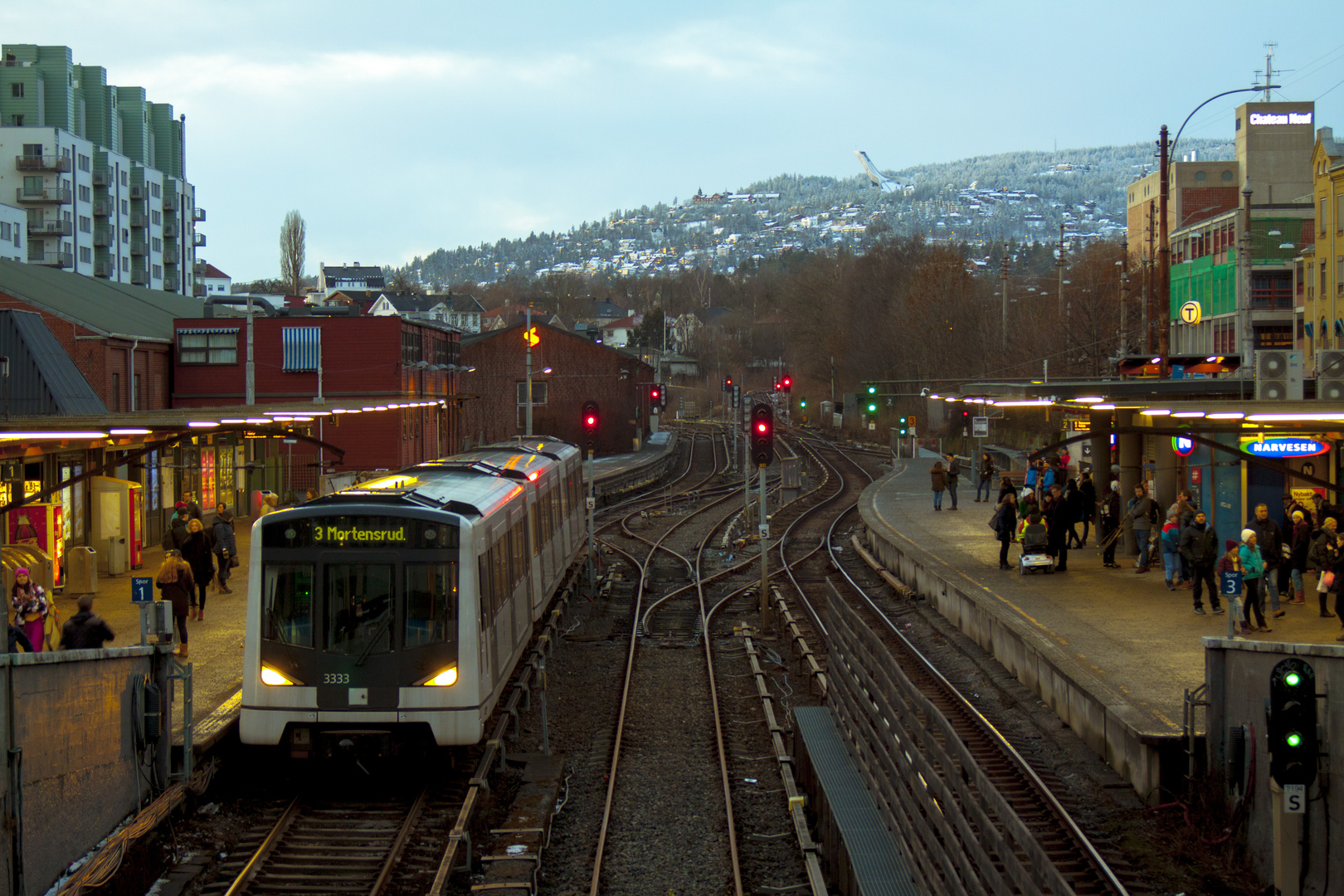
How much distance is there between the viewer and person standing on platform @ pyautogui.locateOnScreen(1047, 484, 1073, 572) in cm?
2053

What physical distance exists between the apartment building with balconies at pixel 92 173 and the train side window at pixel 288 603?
57401mm

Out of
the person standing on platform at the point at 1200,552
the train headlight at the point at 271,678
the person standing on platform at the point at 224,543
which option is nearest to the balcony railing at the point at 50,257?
the person standing on platform at the point at 224,543

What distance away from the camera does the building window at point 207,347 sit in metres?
37.2

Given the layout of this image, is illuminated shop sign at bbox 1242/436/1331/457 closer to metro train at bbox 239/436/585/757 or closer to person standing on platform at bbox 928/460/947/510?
metro train at bbox 239/436/585/757

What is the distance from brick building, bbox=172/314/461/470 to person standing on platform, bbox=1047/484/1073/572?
21893 mm

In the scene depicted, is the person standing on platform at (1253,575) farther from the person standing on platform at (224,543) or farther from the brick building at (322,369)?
the brick building at (322,369)

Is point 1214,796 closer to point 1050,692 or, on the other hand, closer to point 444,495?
point 1050,692

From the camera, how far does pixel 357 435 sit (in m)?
38.5

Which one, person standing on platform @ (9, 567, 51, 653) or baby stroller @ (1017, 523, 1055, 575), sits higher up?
person standing on platform @ (9, 567, 51, 653)

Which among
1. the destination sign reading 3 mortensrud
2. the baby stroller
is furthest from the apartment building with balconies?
the destination sign reading 3 mortensrud

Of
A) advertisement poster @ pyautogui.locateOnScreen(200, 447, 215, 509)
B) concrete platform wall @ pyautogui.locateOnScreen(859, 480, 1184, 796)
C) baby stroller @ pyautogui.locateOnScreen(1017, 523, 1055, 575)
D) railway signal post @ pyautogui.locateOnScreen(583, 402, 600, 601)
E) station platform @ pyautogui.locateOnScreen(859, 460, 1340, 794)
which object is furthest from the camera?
advertisement poster @ pyautogui.locateOnScreen(200, 447, 215, 509)

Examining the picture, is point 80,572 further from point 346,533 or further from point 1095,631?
point 1095,631

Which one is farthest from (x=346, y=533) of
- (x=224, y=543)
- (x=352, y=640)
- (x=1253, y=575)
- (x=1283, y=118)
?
(x=1283, y=118)

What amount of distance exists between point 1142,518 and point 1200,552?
13.2ft
